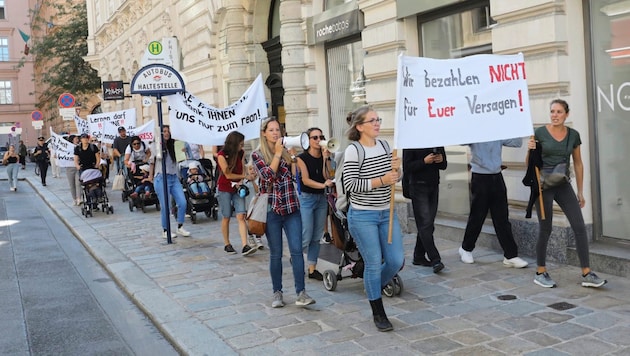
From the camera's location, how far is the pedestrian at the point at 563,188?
6613mm

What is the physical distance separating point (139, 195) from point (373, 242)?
1067cm

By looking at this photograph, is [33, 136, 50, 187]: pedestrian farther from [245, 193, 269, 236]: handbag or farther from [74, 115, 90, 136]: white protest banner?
[245, 193, 269, 236]: handbag

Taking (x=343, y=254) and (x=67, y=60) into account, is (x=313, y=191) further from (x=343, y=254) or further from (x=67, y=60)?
(x=67, y=60)

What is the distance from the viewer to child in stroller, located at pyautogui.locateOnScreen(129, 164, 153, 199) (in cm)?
1534

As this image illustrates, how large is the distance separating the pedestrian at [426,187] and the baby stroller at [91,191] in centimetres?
933

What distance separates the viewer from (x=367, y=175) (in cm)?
A: 558

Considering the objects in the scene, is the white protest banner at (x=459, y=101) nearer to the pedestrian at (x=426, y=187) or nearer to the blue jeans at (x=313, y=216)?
the pedestrian at (x=426, y=187)

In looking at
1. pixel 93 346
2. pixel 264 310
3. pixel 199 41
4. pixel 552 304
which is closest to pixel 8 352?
pixel 93 346

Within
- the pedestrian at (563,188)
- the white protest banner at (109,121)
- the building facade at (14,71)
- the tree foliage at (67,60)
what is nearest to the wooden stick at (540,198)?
the pedestrian at (563,188)

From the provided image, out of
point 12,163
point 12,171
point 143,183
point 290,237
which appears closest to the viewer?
point 290,237

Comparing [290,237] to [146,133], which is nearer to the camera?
[290,237]

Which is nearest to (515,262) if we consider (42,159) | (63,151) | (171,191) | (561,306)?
(561,306)

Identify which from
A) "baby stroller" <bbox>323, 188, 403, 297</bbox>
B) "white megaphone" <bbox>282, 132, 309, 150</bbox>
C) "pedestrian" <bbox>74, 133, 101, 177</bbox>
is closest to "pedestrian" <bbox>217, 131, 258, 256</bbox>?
"white megaphone" <bbox>282, 132, 309, 150</bbox>

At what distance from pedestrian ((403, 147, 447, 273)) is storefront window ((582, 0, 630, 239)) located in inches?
67.1
